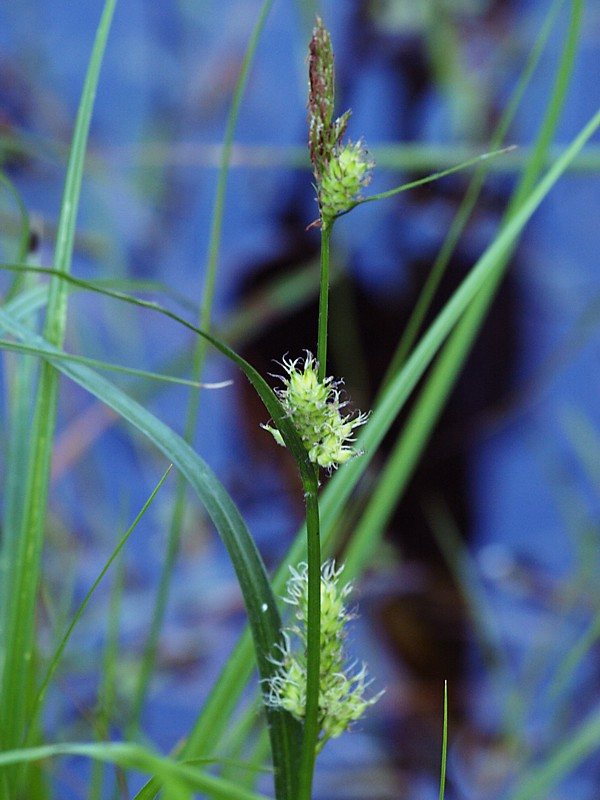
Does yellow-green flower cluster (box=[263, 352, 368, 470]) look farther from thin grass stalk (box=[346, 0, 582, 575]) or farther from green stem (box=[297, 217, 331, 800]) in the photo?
thin grass stalk (box=[346, 0, 582, 575])

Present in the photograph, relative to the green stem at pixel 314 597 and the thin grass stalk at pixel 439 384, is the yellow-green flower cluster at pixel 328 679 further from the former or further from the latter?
the thin grass stalk at pixel 439 384

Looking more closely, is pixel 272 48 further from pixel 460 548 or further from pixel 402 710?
pixel 402 710

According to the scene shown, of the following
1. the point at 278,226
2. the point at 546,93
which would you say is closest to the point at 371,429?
the point at 278,226

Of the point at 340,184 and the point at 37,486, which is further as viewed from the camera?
the point at 37,486

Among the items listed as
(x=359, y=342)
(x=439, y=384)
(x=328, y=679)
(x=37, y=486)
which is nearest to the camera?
(x=328, y=679)

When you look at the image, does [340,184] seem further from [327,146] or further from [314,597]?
[314,597]

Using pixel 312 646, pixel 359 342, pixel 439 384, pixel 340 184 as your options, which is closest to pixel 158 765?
pixel 312 646
